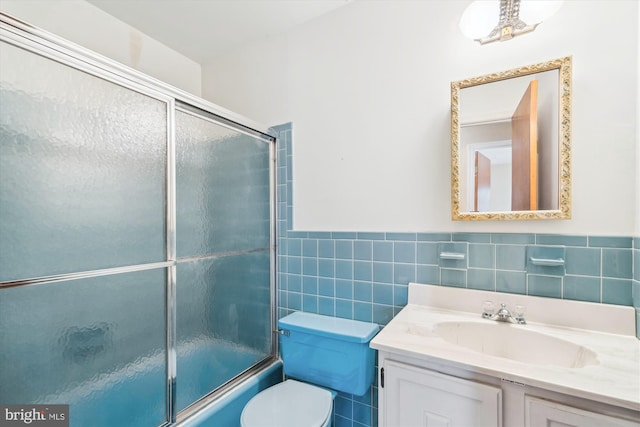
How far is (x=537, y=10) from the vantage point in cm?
112

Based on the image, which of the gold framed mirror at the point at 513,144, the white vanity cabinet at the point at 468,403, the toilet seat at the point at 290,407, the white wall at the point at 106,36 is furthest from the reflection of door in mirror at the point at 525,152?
the white wall at the point at 106,36

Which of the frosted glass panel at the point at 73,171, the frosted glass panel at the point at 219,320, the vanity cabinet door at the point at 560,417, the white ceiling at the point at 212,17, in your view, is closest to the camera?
the vanity cabinet door at the point at 560,417

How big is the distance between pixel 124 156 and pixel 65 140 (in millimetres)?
179

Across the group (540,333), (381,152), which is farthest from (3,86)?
(540,333)

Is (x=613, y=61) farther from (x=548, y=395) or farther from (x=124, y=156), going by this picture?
(x=124, y=156)

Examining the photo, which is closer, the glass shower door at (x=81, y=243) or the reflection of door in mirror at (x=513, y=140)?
the glass shower door at (x=81, y=243)

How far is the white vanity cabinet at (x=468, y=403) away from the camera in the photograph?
0.75 m

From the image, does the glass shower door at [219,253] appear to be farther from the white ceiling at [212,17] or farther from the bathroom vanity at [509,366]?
the bathroom vanity at [509,366]

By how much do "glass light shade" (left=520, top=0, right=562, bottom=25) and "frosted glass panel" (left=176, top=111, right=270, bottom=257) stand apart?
138cm

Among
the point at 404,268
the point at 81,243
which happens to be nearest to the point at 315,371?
the point at 404,268

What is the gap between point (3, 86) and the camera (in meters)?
0.83

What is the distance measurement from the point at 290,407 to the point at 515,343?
974 millimetres

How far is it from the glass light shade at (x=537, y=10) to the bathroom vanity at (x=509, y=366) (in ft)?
3.59

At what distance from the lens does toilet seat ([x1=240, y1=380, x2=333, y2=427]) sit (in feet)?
3.99
